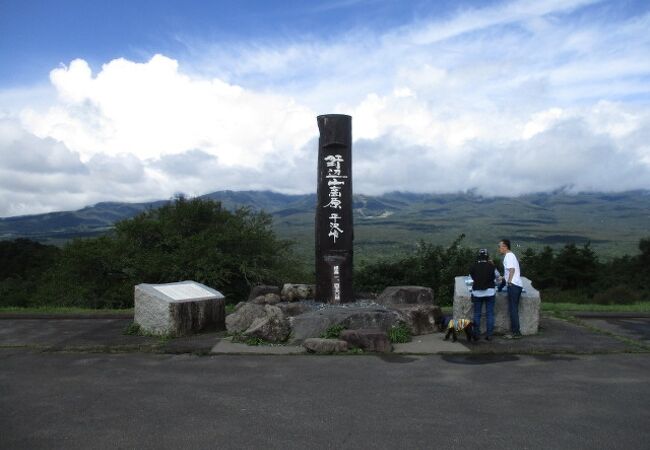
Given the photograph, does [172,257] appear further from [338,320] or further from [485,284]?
[485,284]

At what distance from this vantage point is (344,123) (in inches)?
500

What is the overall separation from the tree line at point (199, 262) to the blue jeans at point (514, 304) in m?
9.36

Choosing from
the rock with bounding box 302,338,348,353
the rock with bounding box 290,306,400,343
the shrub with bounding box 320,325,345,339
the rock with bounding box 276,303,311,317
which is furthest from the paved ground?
the rock with bounding box 276,303,311,317

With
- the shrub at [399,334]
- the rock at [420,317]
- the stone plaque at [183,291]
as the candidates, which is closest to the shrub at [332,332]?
the shrub at [399,334]

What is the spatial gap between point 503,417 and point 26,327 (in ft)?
33.3

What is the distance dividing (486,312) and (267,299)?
4.97 metres

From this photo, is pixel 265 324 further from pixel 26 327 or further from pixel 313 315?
pixel 26 327

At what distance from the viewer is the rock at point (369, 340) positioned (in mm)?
9461

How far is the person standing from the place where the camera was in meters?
10.6

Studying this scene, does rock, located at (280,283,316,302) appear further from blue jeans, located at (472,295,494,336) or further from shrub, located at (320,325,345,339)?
blue jeans, located at (472,295,494,336)

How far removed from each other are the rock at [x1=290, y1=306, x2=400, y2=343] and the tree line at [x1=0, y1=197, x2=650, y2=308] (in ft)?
32.1

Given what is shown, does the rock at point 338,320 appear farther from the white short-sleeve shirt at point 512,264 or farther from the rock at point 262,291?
the rock at point 262,291

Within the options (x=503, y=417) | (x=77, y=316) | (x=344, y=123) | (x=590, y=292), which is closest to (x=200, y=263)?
(x=77, y=316)

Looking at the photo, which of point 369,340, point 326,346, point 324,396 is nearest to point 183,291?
point 326,346
